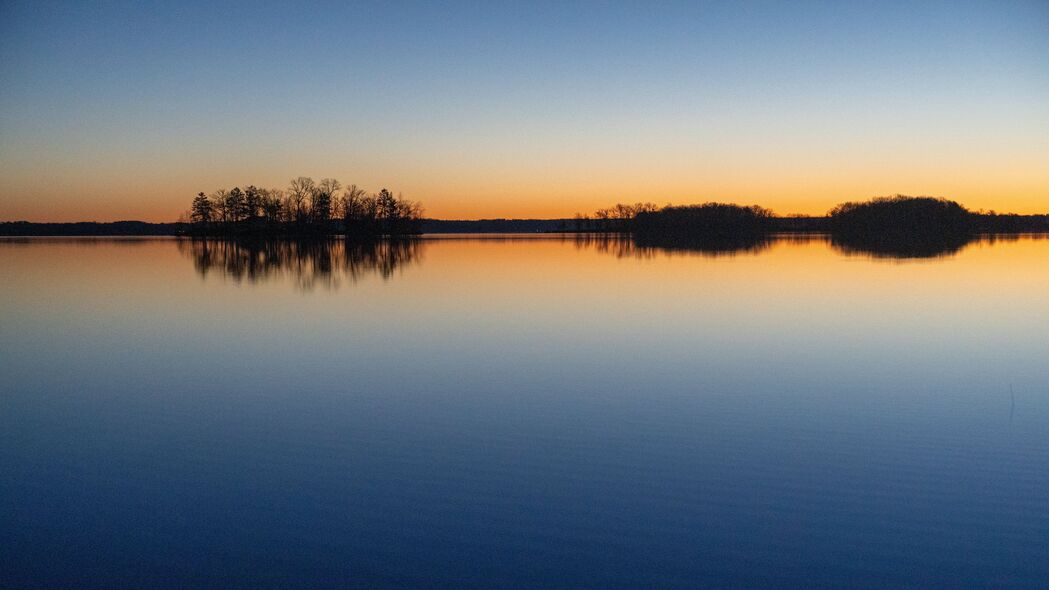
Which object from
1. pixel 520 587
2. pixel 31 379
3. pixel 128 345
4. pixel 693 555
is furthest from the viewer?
pixel 128 345

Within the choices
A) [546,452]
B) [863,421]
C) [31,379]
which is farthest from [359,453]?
[31,379]

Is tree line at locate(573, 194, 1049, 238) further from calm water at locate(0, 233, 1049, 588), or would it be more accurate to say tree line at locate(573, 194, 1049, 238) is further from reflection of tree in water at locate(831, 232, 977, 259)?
calm water at locate(0, 233, 1049, 588)

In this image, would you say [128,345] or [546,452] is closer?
[546,452]

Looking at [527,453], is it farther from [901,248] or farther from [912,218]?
[912,218]

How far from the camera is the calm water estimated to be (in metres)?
5.02

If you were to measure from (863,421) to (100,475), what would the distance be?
838 cm

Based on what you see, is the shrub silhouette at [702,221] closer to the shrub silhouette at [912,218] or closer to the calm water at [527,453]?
the shrub silhouette at [912,218]

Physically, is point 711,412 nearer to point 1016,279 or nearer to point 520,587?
point 520,587

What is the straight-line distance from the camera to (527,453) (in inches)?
→ 285

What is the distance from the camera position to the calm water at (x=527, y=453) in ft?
16.5

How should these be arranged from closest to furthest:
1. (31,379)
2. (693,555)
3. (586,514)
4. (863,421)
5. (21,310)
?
(693,555) → (586,514) → (863,421) → (31,379) → (21,310)

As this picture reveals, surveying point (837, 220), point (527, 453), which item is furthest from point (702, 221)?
point (527, 453)

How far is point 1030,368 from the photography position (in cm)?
1154

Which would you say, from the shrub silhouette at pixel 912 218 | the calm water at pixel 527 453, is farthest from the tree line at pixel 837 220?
the calm water at pixel 527 453
